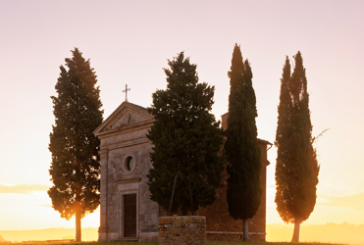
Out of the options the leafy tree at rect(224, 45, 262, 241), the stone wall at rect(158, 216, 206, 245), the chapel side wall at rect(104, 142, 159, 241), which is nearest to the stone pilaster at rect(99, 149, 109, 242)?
the chapel side wall at rect(104, 142, 159, 241)

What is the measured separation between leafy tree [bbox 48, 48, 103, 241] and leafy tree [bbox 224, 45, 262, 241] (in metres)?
9.94

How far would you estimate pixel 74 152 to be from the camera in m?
28.2

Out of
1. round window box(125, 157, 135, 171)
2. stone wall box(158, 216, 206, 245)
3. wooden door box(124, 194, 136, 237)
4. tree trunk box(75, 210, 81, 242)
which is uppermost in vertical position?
round window box(125, 157, 135, 171)

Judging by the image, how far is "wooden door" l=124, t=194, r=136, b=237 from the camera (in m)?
23.8

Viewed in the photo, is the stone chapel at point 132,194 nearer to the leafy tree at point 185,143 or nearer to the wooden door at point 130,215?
the wooden door at point 130,215

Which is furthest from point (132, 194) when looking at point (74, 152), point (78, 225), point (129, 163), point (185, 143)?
point (78, 225)

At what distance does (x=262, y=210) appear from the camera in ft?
86.0

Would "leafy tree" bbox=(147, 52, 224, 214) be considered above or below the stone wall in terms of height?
above

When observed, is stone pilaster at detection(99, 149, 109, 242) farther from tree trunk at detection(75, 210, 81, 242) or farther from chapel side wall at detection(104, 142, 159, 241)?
tree trunk at detection(75, 210, 81, 242)

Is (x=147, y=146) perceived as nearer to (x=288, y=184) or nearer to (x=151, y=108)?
(x=151, y=108)

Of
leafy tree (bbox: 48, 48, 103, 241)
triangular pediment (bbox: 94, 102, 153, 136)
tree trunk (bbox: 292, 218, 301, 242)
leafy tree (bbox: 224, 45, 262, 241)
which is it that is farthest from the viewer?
leafy tree (bbox: 48, 48, 103, 241)

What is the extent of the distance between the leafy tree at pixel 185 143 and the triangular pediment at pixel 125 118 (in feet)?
7.03

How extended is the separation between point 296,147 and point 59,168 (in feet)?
47.3

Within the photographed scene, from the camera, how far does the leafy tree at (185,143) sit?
20.3m
